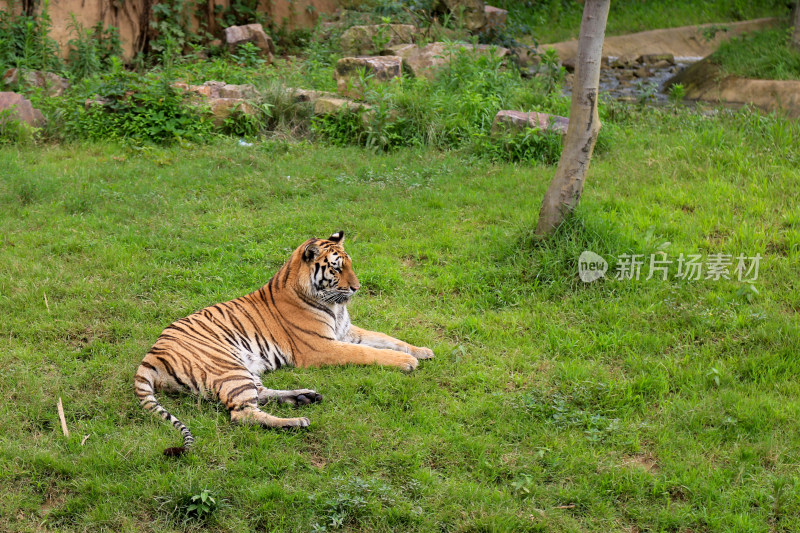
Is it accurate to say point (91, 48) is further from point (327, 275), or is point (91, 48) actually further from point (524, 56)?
point (327, 275)

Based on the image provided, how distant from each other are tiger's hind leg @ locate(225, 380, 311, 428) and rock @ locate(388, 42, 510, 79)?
24.1 feet

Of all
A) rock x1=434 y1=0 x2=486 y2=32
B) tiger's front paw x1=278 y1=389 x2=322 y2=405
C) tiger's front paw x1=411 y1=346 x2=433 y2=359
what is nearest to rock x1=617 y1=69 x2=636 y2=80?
rock x1=434 y1=0 x2=486 y2=32

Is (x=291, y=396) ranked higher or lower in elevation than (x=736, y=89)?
lower

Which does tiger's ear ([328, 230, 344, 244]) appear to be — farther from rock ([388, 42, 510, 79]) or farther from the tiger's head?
rock ([388, 42, 510, 79])

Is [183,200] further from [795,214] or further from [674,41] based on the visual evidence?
[674,41]

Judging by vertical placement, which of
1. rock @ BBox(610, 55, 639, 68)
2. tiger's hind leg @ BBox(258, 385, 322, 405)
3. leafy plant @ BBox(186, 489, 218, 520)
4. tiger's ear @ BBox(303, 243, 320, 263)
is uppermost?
rock @ BBox(610, 55, 639, 68)

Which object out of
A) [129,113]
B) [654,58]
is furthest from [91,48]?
[654,58]

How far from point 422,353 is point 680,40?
1525 cm

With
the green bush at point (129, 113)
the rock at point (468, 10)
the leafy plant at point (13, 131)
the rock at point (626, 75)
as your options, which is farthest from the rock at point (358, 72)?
the rock at point (626, 75)

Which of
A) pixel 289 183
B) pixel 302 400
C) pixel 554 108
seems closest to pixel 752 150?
pixel 554 108

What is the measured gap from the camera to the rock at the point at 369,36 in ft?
40.8

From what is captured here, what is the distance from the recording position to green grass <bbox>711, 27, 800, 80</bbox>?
11859 mm

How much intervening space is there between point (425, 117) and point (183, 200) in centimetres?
331

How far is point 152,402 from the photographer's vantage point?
4367 millimetres
